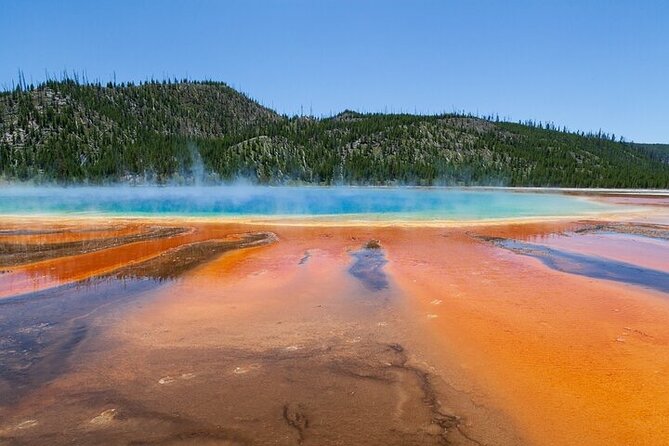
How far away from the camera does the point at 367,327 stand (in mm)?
6320

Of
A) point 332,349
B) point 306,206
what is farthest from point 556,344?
point 306,206

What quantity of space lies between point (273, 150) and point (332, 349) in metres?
97.8

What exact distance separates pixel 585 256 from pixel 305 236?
7.77m

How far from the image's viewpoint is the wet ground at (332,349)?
385cm

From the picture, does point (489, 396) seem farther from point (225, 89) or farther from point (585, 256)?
point (225, 89)

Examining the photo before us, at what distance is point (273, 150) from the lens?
101 metres

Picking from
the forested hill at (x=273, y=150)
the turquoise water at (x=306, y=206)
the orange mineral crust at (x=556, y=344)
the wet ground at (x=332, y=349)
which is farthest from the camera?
the forested hill at (x=273, y=150)

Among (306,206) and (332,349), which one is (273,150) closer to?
(306,206)

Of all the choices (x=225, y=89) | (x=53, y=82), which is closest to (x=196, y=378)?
(x=53, y=82)

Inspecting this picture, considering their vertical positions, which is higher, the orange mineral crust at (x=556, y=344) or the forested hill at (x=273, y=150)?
the forested hill at (x=273, y=150)

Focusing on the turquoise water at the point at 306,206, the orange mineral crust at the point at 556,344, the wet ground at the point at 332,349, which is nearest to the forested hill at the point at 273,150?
the turquoise water at the point at 306,206

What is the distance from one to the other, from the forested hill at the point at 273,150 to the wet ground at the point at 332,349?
2976 inches

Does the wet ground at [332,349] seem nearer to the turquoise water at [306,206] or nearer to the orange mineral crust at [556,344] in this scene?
the orange mineral crust at [556,344]

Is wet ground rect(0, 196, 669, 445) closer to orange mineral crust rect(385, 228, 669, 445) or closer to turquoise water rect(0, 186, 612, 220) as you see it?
orange mineral crust rect(385, 228, 669, 445)
